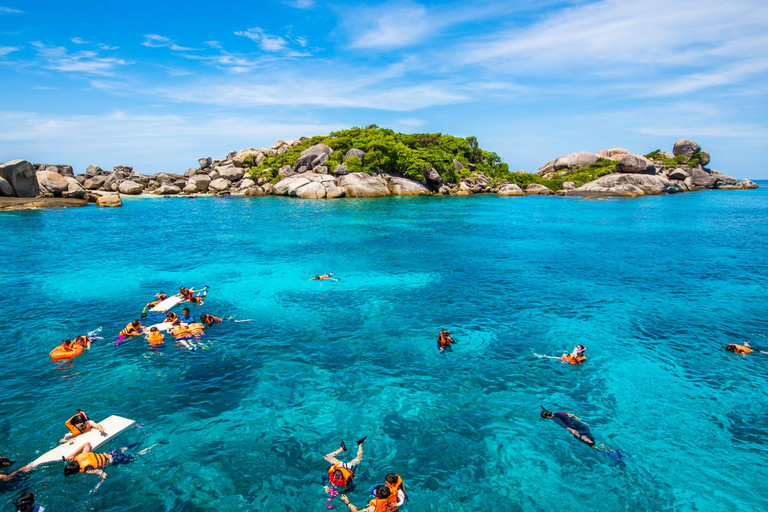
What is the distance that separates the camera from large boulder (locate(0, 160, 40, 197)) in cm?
6050

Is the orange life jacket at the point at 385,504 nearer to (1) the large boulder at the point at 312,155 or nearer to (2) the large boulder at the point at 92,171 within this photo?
(1) the large boulder at the point at 312,155

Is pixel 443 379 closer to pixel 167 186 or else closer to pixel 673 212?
pixel 673 212

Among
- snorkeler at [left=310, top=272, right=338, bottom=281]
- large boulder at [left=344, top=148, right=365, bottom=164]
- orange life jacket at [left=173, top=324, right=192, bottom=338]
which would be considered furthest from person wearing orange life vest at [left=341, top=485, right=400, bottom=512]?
large boulder at [left=344, top=148, right=365, bottom=164]

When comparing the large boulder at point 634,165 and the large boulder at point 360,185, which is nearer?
the large boulder at point 360,185

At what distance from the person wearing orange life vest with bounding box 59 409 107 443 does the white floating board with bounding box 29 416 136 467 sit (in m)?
0.10

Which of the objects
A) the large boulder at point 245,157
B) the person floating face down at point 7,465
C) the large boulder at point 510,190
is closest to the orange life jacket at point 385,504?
the person floating face down at point 7,465

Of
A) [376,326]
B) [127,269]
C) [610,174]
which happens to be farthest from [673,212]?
[127,269]

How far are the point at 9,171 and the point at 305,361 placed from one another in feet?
238

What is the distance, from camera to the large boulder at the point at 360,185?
88375 millimetres

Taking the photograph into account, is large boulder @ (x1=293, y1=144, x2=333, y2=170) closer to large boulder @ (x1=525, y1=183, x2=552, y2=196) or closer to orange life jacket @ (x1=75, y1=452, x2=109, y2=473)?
large boulder @ (x1=525, y1=183, x2=552, y2=196)

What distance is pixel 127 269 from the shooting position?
3036cm

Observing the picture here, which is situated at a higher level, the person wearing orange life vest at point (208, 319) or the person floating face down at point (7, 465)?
the person wearing orange life vest at point (208, 319)

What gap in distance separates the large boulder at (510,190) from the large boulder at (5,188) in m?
107

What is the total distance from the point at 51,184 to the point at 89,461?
85.0m
